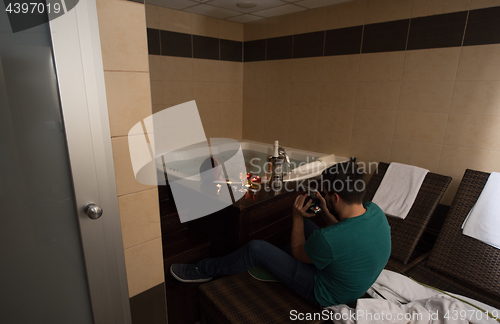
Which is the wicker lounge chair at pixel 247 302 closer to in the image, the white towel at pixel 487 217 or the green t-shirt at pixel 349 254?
the green t-shirt at pixel 349 254

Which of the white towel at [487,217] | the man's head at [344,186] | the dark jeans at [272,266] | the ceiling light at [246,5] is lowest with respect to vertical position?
the dark jeans at [272,266]

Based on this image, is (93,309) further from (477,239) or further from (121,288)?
(477,239)

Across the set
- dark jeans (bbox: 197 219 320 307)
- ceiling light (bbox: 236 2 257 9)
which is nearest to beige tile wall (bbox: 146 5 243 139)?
ceiling light (bbox: 236 2 257 9)

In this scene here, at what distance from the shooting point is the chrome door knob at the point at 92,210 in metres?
1.04

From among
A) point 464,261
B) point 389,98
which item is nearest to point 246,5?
point 389,98

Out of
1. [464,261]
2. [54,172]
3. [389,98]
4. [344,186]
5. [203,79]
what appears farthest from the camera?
[203,79]

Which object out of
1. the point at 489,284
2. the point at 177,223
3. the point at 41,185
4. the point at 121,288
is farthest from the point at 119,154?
the point at 489,284

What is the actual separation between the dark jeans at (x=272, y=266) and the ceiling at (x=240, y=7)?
2.53 metres

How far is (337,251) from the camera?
135cm

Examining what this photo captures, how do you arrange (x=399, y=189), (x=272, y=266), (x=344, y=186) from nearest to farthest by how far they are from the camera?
1. (x=344, y=186)
2. (x=272, y=266)
3. (x=399, y=189)

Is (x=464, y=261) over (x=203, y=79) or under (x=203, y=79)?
under

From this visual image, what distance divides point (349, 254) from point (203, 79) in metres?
2.96

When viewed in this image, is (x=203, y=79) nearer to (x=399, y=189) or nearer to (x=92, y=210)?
(x=399, y=189)

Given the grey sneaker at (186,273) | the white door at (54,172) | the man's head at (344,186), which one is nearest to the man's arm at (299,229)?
the man's head at (344,186)
